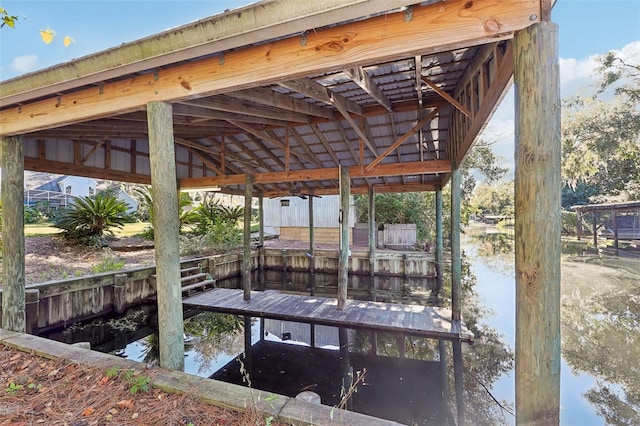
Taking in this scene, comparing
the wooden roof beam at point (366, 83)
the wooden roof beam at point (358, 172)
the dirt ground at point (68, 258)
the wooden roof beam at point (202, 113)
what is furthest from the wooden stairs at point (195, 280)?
the wooden roof beam at point (366, 83)

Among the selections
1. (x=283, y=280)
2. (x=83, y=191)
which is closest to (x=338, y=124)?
(x=283, y=280)

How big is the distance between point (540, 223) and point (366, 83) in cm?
280

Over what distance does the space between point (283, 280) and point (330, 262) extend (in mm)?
1917

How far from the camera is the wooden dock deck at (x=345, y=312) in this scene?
17.4 feet

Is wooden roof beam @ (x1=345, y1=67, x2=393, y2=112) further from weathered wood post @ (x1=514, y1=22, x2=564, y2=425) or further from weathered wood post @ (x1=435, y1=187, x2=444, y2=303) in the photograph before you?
weathered wood post @ (x1=435, y1=187, x2=444, y2=303)

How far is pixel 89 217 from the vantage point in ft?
30.4

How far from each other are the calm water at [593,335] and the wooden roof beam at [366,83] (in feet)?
14.2

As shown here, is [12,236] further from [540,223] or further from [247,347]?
[540,223]

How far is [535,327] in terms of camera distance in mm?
1579

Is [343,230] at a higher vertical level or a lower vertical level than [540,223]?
lower

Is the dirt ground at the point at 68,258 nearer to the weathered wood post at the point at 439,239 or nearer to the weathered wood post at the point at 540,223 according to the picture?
the weathered wood post at the point at 540,223

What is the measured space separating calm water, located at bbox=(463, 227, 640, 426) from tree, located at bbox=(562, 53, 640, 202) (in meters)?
5.33

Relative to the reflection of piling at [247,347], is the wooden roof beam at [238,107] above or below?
above

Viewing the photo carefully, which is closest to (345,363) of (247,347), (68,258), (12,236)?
(247,347)
